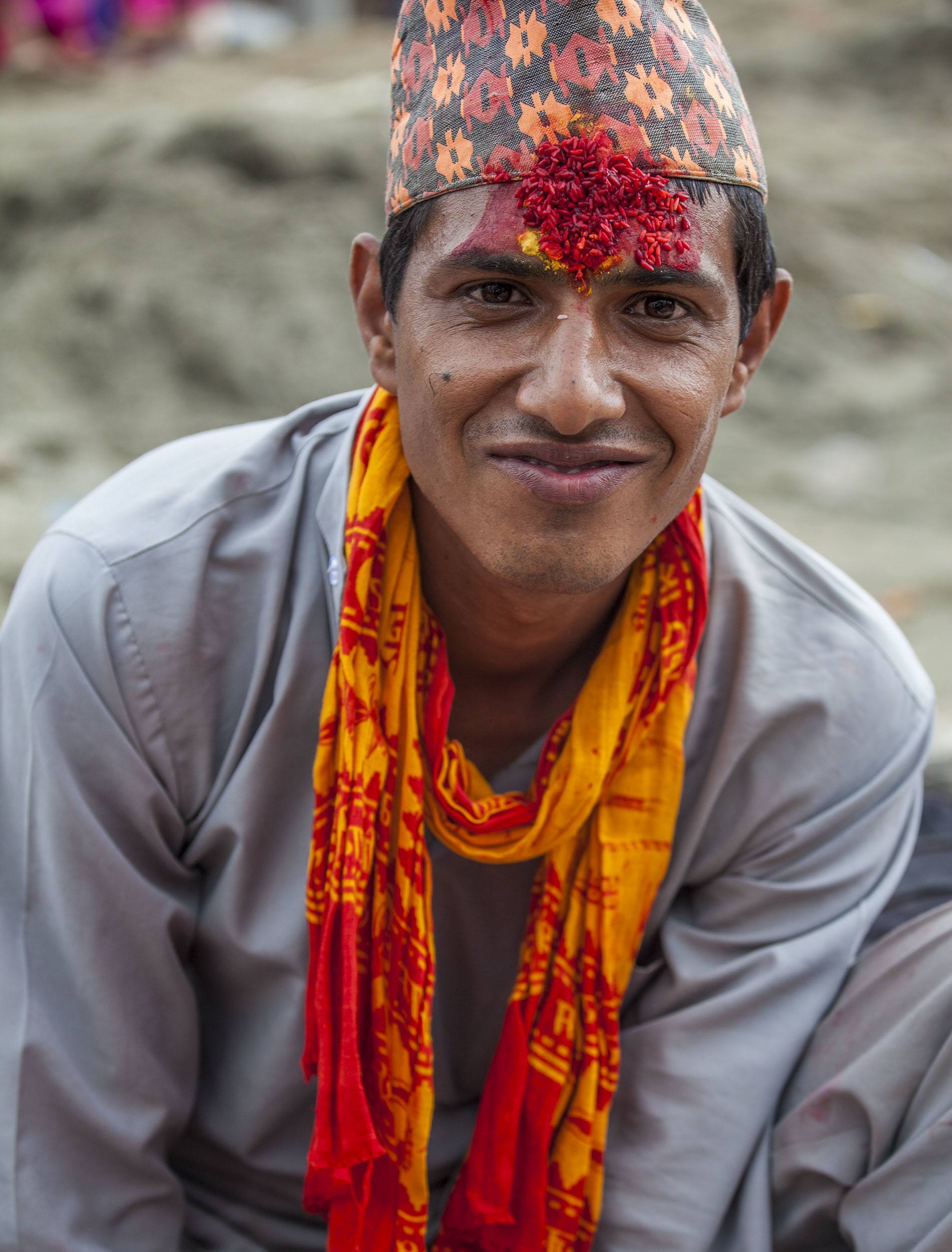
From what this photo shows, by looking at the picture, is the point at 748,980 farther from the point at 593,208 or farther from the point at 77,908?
the point at 593,208

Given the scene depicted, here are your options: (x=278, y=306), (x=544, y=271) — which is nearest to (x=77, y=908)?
(x=544, y=271)

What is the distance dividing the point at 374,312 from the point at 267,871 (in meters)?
0.89

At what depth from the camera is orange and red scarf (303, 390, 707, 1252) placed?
78.2 inches

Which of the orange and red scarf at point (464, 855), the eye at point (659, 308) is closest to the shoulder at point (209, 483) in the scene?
the orange and red scarf at point (464, 855)

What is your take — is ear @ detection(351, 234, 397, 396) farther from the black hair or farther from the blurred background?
the blurred background

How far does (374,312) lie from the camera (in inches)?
80.7

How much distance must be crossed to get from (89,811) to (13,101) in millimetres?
8871

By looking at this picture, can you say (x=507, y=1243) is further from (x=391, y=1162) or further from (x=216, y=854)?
(x=216, y=854)

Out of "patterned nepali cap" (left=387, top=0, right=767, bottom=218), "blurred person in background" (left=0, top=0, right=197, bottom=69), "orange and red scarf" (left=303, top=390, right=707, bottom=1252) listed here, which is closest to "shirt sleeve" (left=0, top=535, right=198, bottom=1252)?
"orange and red scarf" (left=303, top=390, right=707, bottom=1252)

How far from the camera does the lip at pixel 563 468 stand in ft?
5.79

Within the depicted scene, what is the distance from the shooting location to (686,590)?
7.11 feet

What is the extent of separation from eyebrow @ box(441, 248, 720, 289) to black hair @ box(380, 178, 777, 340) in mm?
104

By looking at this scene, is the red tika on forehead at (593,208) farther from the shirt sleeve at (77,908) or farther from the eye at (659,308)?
the shirt sleeve at (77,908)

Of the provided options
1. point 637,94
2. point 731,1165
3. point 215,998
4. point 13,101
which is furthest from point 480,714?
point 13,101
